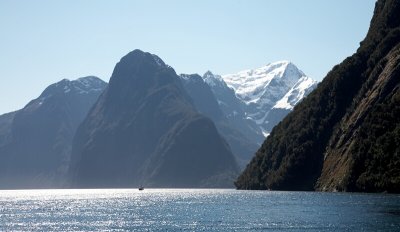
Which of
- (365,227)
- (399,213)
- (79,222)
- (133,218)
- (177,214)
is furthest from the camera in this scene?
(177,214)

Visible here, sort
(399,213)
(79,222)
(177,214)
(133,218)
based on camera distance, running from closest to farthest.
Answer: (399,213) < (79,222) < (133,218) < (177,214)

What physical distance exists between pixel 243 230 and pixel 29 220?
60253 millimetres

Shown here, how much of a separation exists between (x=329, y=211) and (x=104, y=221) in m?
51.9

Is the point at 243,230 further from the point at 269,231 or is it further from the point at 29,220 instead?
the point at 29,220

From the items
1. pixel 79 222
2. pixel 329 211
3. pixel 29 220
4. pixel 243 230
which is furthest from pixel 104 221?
pixel 329 211

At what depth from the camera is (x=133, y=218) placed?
161 m

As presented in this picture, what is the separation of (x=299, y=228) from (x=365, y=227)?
12.1 m

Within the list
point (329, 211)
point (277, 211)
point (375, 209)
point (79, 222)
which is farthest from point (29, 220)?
point (375, 209)

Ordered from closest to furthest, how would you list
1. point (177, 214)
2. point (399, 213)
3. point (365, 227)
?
point (365, 227), point (399, 213), point (177, 214)

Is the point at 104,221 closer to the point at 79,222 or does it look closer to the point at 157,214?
the point at 79,222

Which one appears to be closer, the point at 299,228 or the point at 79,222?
the point at 299,228

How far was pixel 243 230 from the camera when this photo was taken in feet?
410

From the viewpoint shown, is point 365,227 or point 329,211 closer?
point 365,227

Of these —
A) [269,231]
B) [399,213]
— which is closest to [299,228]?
[269,231]
